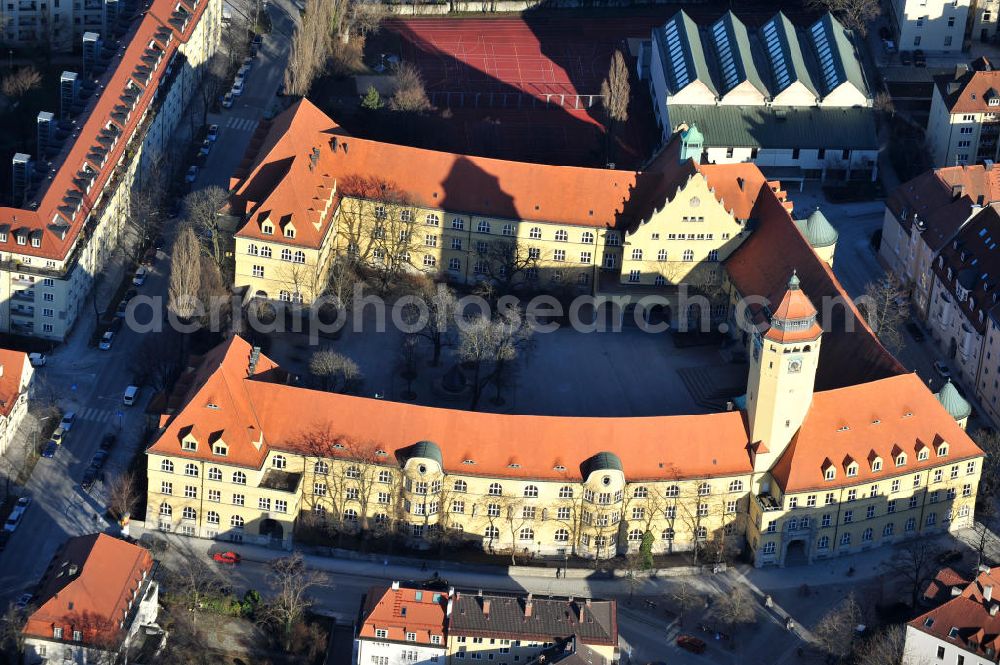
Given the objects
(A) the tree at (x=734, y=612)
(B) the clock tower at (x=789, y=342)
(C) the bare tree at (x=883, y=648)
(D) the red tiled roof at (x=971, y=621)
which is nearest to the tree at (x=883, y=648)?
(C) the bare tree at (x=883, y=648)

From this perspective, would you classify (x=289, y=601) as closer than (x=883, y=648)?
No

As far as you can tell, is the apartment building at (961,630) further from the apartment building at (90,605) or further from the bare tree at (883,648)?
the apartment building at (90,605)

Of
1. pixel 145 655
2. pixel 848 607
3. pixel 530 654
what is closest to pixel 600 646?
pixel 530 654

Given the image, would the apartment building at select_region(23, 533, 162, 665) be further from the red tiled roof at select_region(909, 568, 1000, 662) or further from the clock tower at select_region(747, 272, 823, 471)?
the red tiled roof at select_region(909, 568, 1000, 662)

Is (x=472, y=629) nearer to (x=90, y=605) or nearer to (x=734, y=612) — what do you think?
(x=734, y=612)

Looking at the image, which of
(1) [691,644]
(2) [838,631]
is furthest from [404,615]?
(2) [838,631]

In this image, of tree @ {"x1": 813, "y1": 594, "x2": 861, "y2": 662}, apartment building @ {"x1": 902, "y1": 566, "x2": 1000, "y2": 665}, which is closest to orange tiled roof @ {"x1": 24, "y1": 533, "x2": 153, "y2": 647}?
tree @ {"x1": 813, "y1": 594, "x2": 861, "y2": 662}
